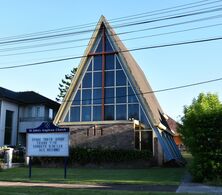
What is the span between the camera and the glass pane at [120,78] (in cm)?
3114

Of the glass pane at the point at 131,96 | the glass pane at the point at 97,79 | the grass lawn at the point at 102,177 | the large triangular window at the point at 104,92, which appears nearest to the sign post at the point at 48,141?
the grass lawn at the point at 102,177

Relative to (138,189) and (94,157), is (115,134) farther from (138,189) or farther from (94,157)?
(138,189)

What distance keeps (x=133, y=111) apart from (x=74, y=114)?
16.3ft

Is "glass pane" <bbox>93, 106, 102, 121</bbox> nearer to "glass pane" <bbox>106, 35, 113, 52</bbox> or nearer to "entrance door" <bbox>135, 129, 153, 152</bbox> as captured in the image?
"entrance door" <bbox>135, 129, 153, 152</bbox>

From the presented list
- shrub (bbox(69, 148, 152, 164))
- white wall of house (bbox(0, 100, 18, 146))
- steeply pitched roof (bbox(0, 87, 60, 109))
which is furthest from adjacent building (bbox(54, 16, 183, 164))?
steeply pitched roof (bbox(0, 87, 60, 109))

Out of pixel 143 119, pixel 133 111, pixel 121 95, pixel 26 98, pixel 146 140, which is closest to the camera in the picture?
pixel 146 140

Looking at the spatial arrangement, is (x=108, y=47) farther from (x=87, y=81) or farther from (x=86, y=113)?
(x=86, y=113)

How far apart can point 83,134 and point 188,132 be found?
14.1 metres

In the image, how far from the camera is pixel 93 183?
1617 centimetres

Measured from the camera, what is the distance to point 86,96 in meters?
31.8

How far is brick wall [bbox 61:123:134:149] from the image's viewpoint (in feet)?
96.0

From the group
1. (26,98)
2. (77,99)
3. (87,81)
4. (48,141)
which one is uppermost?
(26,98)

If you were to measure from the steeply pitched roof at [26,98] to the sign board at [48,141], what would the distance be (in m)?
20.7

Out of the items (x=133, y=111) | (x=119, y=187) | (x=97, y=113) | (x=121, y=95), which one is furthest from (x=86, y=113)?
(x=119, y=187)
